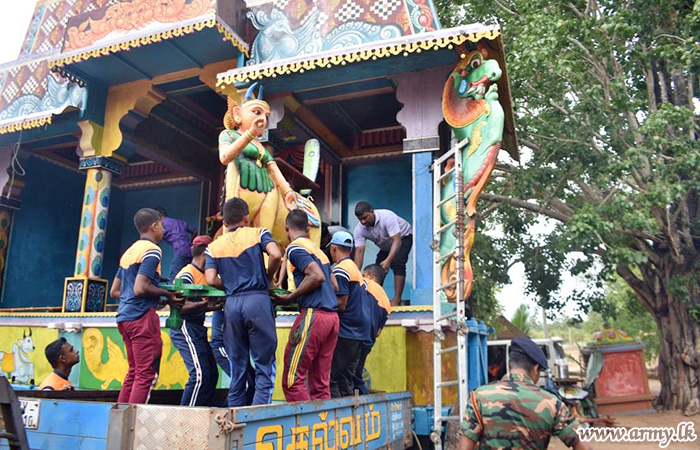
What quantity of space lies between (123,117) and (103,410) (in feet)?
22.5

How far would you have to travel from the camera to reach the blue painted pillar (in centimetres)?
662

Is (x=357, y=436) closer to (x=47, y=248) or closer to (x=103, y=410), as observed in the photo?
(x=103, y=410)

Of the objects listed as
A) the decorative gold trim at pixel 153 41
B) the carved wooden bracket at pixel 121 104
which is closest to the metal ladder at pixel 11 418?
the decorative gold trim at pixel 153 41

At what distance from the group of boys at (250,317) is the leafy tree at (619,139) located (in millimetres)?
6474

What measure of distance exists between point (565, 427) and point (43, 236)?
1101 centimetres

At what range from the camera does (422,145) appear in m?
7.14

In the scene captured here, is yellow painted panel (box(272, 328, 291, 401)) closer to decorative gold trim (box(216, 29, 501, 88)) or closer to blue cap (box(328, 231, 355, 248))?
blue cap (box(328, 231, 355, 248))

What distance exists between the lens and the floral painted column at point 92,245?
8.14 meters

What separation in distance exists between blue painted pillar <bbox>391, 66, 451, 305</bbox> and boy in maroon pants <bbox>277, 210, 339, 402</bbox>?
240cm

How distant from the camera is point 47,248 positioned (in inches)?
444

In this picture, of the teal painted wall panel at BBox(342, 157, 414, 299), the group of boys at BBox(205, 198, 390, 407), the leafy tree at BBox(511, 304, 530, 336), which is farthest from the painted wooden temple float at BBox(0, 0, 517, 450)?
the leafy tree at BBox(511, 304, 530, 336)

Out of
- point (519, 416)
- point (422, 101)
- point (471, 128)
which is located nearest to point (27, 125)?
point (422, 101)

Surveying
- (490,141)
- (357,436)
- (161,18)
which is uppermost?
(161,18)

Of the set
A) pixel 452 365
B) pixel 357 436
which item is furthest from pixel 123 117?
pixel 357 436
